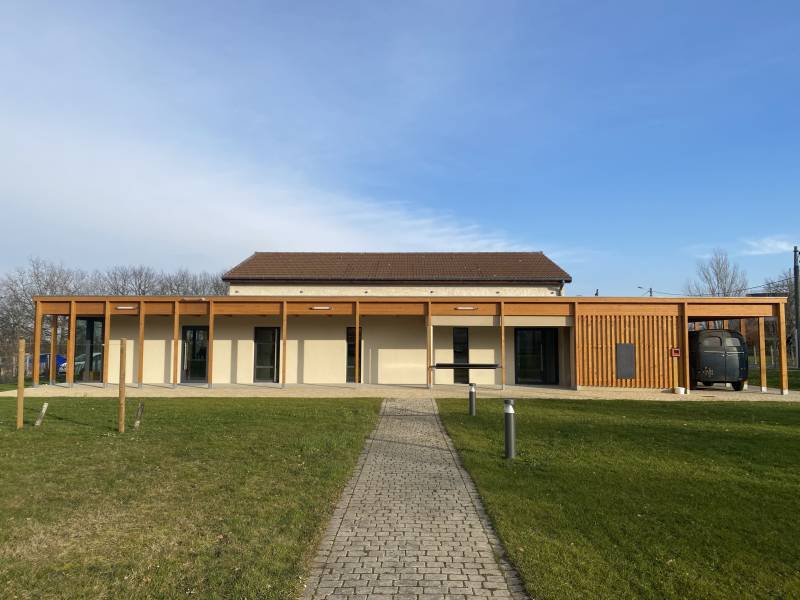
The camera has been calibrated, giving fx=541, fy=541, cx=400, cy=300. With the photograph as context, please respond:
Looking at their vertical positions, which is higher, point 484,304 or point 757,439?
point 484,304

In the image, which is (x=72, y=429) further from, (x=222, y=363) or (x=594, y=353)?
(x=594, y=353)

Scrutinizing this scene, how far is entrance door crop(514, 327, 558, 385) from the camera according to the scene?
2217 centimetres

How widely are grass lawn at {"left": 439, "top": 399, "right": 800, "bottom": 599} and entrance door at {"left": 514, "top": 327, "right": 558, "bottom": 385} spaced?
10.8 m

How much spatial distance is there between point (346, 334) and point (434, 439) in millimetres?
12691

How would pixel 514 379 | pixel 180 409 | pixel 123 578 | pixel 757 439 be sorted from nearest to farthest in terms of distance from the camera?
pixel 123 578, pixel 757 439, pixel 180 409, pixel 514 379

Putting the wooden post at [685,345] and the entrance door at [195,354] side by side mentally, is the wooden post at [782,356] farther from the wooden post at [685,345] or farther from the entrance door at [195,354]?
the entrance door at [195,354]

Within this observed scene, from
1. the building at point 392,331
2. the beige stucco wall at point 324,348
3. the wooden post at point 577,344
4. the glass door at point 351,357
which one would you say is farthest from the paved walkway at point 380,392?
the beige stucco wall at point 324,348

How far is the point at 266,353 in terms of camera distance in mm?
22453

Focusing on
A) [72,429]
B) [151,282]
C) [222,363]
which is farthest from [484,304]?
[151,282]

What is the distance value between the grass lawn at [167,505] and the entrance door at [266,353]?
441 inches

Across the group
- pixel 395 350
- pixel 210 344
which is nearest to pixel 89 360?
pixel 210 344

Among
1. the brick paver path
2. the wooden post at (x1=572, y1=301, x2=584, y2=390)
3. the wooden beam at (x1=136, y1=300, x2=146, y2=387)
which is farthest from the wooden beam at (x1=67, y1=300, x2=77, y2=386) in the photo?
the wooden post at (x1=572, y1=301, x2=584, y2=390)

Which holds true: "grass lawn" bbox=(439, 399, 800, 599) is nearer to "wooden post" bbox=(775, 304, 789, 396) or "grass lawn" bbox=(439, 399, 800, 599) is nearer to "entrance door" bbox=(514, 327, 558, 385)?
"wooden post" bbox=(775, 304, 789, 396)

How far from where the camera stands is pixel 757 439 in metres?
9.59
